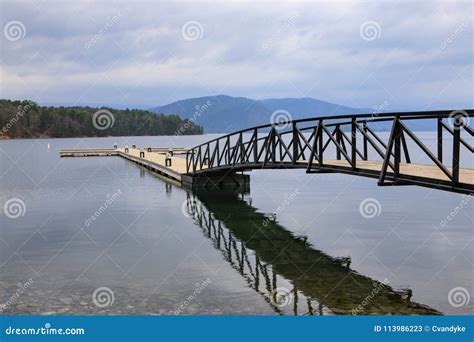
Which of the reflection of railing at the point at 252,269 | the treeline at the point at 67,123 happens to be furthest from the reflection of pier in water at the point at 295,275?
the treeline at the point at 67,123

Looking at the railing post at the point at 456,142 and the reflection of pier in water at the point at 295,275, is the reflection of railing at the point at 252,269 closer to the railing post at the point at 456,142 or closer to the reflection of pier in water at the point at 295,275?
the reflection of pier in water at the point at 295,275

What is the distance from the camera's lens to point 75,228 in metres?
20.3

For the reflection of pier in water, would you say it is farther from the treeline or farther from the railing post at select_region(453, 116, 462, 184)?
the treeline

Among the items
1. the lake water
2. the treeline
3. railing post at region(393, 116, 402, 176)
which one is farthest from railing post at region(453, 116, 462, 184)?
the treeline

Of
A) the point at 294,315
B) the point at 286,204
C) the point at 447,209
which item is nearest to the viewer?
the point at 294,315

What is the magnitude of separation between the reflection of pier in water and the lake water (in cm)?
4

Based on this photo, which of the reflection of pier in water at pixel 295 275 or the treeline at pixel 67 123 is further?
the treeline at pixel 67 123

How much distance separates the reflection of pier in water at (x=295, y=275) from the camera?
439 inches

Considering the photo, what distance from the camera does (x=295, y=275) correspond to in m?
13.6

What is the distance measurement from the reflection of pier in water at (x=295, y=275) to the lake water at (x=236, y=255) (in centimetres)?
4

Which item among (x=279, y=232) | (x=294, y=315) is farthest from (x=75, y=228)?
(x=294, y=315)

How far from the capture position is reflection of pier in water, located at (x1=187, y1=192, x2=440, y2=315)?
11.1 m

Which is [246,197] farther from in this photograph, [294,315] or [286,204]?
[294,315]

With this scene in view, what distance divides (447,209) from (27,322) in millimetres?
20362
